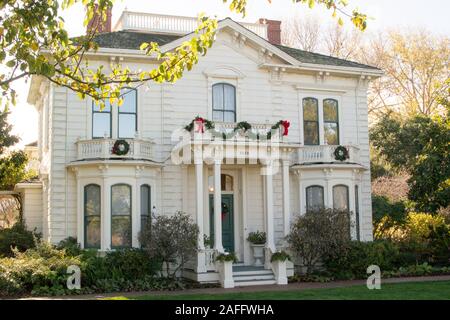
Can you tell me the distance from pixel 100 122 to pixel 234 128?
16.1 ft

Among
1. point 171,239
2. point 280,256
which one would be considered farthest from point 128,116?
point 280,256

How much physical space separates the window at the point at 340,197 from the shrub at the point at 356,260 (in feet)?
5.98

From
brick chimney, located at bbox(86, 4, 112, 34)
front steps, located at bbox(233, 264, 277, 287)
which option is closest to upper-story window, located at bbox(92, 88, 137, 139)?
brick chimney, located at bbox(86, 4, 112, 34)

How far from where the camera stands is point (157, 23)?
2469 centimetres

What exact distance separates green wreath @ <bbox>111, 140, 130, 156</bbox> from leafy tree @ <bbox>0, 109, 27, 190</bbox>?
974cm

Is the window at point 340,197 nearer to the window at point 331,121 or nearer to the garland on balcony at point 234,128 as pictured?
the window at point 331,121

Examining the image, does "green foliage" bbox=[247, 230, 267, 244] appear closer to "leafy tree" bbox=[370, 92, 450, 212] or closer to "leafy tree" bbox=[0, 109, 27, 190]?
"leafy tree" bbox=[370, 92, 450, 212]

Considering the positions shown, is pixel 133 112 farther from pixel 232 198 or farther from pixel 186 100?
pixel 232 198

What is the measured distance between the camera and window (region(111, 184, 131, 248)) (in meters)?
19.7

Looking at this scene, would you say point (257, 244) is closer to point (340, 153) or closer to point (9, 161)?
point (340, 153)

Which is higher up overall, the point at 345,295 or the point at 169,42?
the point at 169,42

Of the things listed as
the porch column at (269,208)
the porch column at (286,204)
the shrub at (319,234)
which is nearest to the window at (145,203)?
the porch column at (269,208)

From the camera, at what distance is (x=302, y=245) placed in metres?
20.2

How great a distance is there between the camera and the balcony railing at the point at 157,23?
2450cm
